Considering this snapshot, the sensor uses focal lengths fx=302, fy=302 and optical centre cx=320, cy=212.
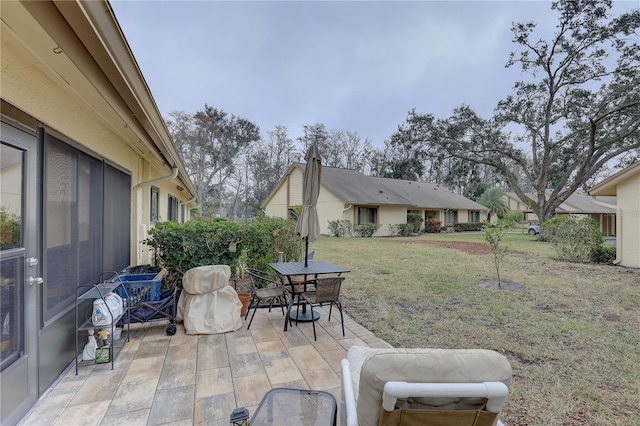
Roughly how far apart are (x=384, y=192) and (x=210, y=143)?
57.5 feet

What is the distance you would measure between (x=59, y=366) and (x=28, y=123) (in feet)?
7.04

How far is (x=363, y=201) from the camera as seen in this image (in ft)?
66.9

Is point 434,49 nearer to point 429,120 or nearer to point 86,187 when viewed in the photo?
point 429,120

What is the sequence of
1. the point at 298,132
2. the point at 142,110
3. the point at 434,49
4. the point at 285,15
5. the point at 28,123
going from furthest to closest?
the point at 298,132 < the point at 434,49 < the point at 285,15 < the point at 142,110 < the point at 28,123

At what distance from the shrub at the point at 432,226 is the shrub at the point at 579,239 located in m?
14.6

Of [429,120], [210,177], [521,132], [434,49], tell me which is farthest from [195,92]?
[521,132]

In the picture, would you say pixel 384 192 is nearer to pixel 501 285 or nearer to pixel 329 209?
pixel 329 209

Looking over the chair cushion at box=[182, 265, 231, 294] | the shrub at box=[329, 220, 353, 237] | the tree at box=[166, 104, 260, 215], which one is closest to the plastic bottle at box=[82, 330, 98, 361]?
the chair cushion at box=[182, 265, 231, 294]

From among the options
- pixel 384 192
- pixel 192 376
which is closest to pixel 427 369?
pixel 192 376

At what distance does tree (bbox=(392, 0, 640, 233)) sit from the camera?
14648mm

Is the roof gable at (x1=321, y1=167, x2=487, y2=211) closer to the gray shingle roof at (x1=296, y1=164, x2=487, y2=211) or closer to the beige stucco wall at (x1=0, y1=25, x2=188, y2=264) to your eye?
the gray shingle roof at (x1=296, y1=164, x2=487, y2=211)

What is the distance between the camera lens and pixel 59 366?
9.08ft

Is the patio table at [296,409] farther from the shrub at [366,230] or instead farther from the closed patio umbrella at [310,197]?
the shrub at [366,230]

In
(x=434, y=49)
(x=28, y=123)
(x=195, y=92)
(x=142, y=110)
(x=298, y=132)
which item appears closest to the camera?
(x=28, y=123)
